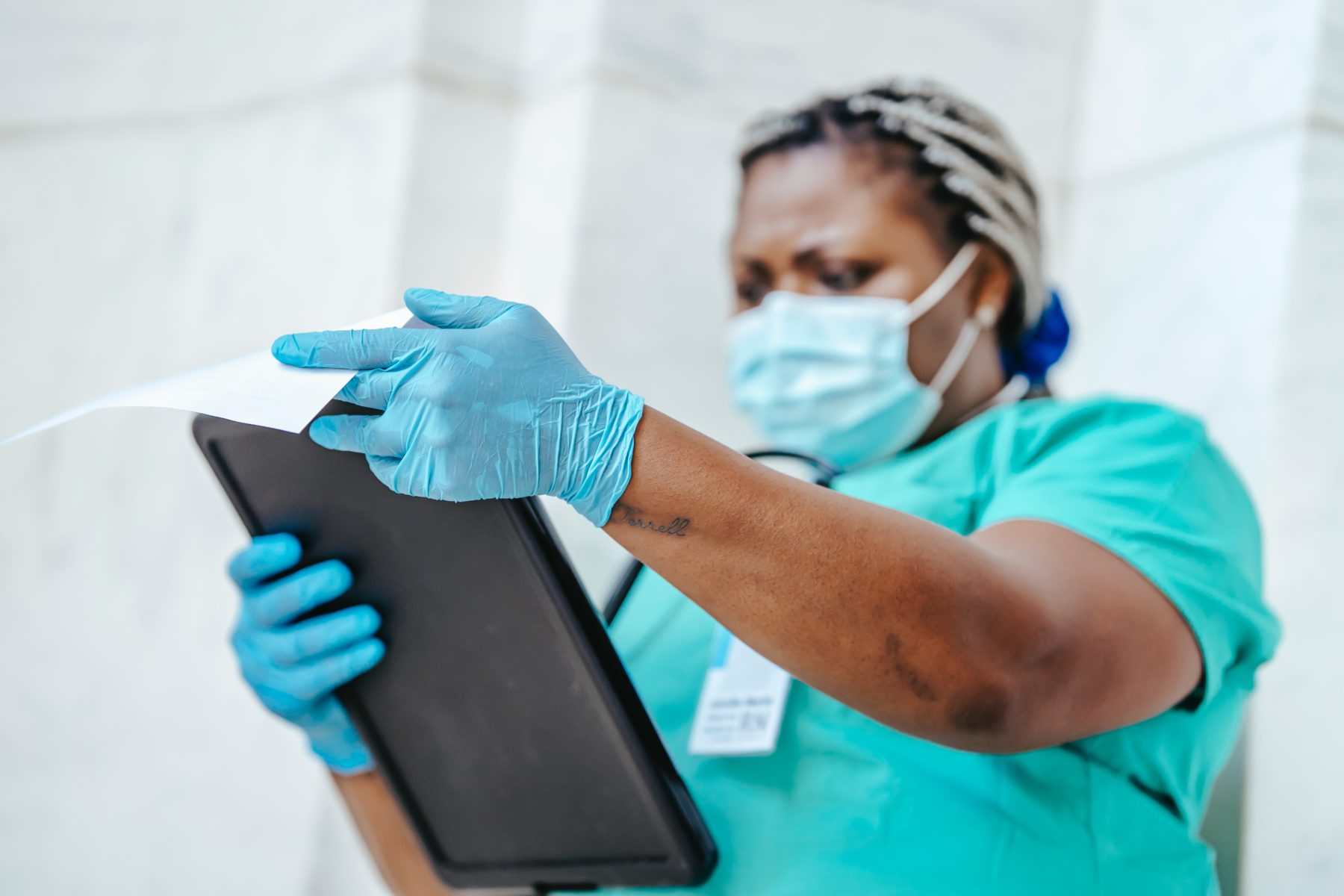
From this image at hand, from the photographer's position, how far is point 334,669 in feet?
3.24

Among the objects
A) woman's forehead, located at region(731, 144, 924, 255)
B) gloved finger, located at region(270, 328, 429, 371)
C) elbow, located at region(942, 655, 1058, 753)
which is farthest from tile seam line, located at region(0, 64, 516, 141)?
elbow, located at region(942, 655, 1058, 753)

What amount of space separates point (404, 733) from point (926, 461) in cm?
56

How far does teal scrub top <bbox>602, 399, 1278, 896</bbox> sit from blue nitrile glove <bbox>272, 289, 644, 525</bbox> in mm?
383

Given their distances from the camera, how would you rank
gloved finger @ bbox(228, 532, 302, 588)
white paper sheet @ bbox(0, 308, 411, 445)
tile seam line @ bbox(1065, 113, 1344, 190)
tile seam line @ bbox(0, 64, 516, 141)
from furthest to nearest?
tile seam line @ bbox(0, 64, 516, 141)
tile seam line @ bbox(1065, 113, 1344, 190)
gloved finger @ bbox(228, 532, 302, 588)
white paper sheet @ bbox(0, 308, 411, 445)

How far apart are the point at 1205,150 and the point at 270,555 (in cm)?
144

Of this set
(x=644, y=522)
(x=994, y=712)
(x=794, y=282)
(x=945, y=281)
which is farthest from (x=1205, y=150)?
(x=644, y=522)

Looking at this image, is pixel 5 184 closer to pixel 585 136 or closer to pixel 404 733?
pixel 585 136

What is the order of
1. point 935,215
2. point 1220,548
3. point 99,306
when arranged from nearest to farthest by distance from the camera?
point 1220,548, point 935,215, point 99,306

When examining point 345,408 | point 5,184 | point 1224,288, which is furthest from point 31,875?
point 1224,288

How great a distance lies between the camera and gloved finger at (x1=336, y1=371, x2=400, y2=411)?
70 cm

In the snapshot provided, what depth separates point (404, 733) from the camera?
1.04 meters

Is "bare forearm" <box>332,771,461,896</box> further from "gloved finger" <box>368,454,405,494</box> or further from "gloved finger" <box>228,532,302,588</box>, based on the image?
"gloved finger" <box>368,454,405,494</box>

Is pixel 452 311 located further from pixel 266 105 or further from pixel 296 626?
pixel 266 105

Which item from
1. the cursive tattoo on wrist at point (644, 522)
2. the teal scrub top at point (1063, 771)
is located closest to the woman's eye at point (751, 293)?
the teal scrub top at point (1063, 771)
